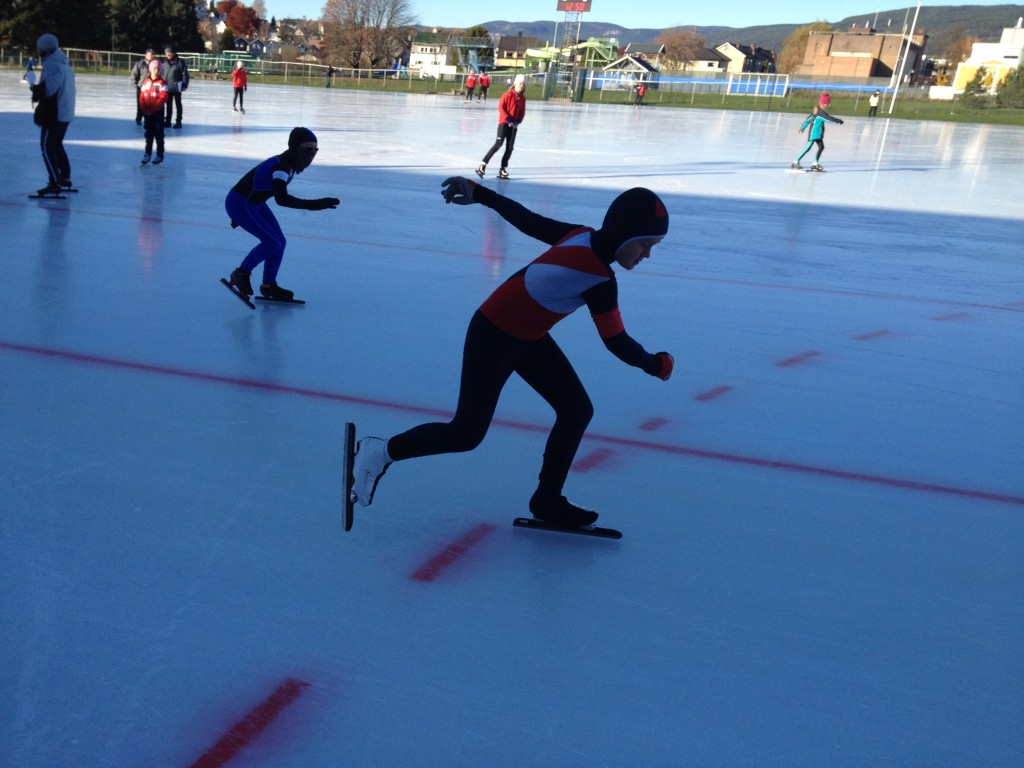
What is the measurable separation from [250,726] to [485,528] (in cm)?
136

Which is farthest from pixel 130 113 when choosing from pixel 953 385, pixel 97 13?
pixel 97 13

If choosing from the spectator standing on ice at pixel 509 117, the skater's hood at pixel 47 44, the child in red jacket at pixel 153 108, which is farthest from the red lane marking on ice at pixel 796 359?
the child in red jacket at pixel 153 108

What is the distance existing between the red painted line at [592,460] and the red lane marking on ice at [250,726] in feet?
6.36

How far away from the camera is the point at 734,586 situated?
314cm

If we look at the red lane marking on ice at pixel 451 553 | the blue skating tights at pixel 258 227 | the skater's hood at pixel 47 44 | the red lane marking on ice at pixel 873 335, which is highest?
the skater's hood at pixel 47 44

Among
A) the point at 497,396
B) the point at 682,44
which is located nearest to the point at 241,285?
the point at 497,396

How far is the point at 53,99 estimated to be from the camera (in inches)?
366

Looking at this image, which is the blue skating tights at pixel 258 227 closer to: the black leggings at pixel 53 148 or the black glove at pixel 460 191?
the black glove at pixel 460 191

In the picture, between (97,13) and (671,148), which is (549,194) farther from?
(97,13)

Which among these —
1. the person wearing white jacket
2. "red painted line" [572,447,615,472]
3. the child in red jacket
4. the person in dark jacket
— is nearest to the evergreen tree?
the person in dark jacket

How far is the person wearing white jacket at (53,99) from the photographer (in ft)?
30.0

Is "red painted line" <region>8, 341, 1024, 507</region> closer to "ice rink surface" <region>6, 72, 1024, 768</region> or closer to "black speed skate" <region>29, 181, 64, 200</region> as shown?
"ice rink surface" <region>6, 72, 1024, 768</region>

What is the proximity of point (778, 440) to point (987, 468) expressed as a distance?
3.23 ft

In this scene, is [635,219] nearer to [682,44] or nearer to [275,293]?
[275,293]
